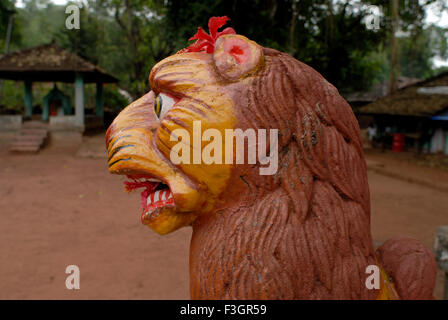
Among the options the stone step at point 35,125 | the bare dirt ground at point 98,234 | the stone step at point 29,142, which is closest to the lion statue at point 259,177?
the bare dirt ground at point 98,234

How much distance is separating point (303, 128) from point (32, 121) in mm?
14378

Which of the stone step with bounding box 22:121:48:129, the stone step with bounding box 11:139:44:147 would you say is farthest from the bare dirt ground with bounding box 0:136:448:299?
the stone step with bounding box 22:121:48:129

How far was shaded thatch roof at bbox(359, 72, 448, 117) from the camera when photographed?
12.0m

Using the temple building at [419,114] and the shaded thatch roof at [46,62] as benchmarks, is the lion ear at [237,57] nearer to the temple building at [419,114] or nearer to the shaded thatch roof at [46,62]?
the temple building at [419,114]

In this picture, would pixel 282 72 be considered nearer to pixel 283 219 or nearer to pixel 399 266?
pixel 283 219

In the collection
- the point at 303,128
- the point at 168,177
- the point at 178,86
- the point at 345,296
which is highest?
the point at 178,86

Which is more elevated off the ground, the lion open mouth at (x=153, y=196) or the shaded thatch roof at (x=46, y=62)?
the shaded thatch roof at (x=46, y=62)

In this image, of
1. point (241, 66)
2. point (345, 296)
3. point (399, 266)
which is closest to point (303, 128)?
point (241, 66)

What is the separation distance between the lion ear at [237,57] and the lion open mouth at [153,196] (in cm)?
43

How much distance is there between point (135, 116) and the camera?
1.29m

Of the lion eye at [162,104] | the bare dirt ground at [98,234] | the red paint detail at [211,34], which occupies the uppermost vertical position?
the red paint detail at [211,34]

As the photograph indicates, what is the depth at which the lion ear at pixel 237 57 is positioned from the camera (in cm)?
113

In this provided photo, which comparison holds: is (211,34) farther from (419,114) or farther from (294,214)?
(419,114)

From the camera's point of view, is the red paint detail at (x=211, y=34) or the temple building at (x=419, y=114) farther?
the temple building at (x=419, y=114)
